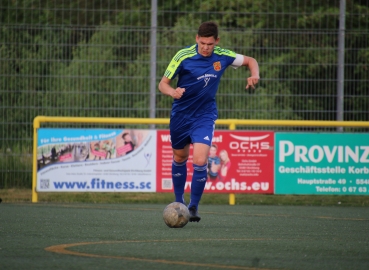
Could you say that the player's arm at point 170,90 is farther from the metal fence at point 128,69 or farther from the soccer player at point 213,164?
the metal fence at point 128,69

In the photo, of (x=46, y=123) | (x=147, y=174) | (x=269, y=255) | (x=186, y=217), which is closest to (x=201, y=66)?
(x=186, y=217)

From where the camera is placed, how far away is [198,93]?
8695mm

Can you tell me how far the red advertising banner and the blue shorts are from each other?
12.6ft

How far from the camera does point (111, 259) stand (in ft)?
17.7

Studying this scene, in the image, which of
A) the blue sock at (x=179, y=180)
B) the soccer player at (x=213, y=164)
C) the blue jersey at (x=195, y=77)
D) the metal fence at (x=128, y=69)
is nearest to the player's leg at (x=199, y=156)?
the blue jersey at (x=195, y=77)

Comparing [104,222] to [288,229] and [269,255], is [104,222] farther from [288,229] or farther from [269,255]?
[269,255]

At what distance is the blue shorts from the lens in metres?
8.64

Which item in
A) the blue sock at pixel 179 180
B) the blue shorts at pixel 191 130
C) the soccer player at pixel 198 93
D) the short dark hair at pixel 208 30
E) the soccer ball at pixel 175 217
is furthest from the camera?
the blue sock at pixel 179 180

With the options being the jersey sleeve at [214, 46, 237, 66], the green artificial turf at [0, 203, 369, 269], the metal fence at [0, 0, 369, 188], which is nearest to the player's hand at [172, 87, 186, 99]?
the jersey sleeve at [214, 46, 237, 66]

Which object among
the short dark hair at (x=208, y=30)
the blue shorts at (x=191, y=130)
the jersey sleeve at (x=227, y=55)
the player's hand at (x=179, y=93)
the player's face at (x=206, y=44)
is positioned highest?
the short dark hair at (x=208, y=30)

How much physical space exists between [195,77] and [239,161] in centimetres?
444

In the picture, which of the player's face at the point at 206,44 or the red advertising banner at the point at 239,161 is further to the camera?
the red advertising banner at the point at 239,161

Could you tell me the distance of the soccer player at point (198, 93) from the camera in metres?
8.52

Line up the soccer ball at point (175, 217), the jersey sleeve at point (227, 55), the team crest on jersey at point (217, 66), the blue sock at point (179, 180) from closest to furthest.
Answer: the soccer ball at point (175, 217)
the team crest on jersey at point (217, 66)
the jersey sleeve at point (227, 55)
the blue sock at point (179, 180)
